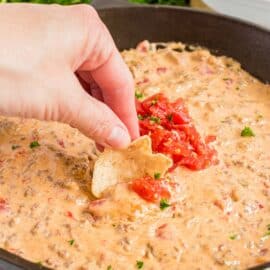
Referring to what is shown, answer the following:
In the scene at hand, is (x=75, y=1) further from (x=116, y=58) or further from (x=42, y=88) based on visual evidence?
(x=42, y=88)

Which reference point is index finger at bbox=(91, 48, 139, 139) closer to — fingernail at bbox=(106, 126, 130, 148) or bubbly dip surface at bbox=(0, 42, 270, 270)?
fingernail at bbox=(106, 126, 130, 148)

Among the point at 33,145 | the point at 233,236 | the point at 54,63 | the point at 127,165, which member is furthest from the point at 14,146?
the point at 233,236

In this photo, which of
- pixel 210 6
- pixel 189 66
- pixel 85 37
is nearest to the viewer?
pixel 85 37

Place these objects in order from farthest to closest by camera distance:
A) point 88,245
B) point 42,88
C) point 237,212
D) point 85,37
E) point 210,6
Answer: point 210,6, point 237,212, point 88,245, point 85,37, point 42,88

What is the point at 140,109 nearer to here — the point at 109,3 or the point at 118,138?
the point at 118,138

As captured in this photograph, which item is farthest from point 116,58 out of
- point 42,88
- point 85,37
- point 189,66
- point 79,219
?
point 189,66

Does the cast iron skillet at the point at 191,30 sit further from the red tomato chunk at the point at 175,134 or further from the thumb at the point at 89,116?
the thumb at the point at 89,116
